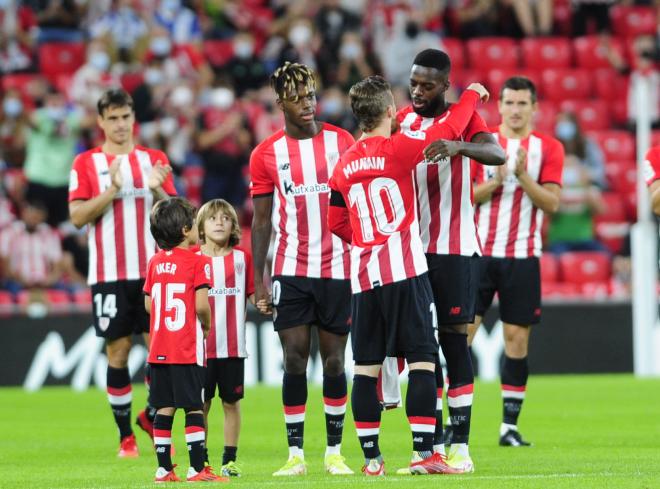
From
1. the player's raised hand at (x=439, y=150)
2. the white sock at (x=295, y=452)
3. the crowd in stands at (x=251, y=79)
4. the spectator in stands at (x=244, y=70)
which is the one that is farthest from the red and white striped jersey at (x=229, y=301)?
the spectator in stands at (x=244, y=70)

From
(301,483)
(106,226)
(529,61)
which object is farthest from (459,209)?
(529,61)

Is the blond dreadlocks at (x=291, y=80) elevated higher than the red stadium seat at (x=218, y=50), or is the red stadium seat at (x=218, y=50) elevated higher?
the red stadium seat at (x=218, y=50)

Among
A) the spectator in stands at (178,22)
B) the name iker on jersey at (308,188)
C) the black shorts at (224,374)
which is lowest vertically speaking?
the black shorts at (224,374)

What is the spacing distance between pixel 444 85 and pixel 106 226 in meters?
3.09

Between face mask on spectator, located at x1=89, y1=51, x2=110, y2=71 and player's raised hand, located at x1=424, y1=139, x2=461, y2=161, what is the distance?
1318 cm

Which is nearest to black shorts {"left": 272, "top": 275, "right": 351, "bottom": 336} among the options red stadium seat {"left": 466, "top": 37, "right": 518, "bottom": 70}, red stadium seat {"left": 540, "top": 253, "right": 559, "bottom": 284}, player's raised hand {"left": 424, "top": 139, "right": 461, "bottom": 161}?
player's raised hand {"left": 424, "top": 139, "right": 461, "bottom": 161}

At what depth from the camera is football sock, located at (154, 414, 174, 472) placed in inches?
307

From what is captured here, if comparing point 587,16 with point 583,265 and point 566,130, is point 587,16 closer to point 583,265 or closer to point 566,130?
point 566,130

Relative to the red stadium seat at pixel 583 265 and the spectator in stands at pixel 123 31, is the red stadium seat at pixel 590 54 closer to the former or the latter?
the red stadium seat at pixel 583 265

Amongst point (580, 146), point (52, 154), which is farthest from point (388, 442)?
point (580, 146)

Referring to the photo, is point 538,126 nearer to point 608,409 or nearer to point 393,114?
point 608,409

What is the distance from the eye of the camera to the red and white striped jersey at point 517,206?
10320mm

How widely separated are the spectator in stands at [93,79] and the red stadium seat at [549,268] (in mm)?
6134

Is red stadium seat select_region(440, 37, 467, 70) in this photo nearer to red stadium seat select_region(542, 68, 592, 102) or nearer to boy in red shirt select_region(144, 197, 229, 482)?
red stadium seat select_region(542, 68, 592, 102)
